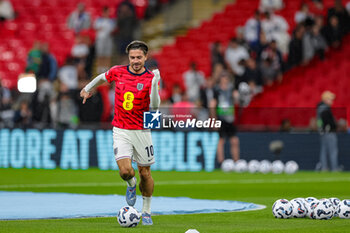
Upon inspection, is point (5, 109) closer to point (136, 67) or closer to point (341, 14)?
point (341, 14)

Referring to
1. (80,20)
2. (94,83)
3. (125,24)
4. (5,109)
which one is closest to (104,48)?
(125,24)

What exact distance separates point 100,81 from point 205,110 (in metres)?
12.4

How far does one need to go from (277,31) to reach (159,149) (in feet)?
22.0

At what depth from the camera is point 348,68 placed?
28.0m

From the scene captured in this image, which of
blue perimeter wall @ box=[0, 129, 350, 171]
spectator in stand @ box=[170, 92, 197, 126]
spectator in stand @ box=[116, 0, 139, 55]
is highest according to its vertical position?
spectator in stand @ box=[116, 0, 139, 55]

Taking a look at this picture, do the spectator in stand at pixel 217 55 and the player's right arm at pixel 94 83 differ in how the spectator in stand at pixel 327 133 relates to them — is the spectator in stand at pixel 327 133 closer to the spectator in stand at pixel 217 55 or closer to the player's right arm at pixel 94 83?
the spectator in stand at pixel 217 55

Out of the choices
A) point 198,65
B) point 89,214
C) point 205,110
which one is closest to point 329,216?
point 89,214

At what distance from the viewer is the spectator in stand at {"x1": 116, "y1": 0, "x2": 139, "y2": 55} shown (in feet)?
90.6

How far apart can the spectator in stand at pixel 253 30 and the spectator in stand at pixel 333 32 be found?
2266mm

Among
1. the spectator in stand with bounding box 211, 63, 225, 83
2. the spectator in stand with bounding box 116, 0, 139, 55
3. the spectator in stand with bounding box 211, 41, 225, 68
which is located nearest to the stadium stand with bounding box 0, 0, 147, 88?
the spectator in stand with bounding box 116, 0, 139, 55

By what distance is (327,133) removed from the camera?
24438 millimetres

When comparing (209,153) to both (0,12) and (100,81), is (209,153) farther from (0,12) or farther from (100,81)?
(100,81)

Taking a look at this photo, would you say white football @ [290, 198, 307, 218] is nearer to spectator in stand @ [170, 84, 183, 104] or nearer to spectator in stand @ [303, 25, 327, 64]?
spectator in stand @ [170, 84, 183, 104]

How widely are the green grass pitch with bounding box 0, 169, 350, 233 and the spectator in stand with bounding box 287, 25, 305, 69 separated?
5025mm
